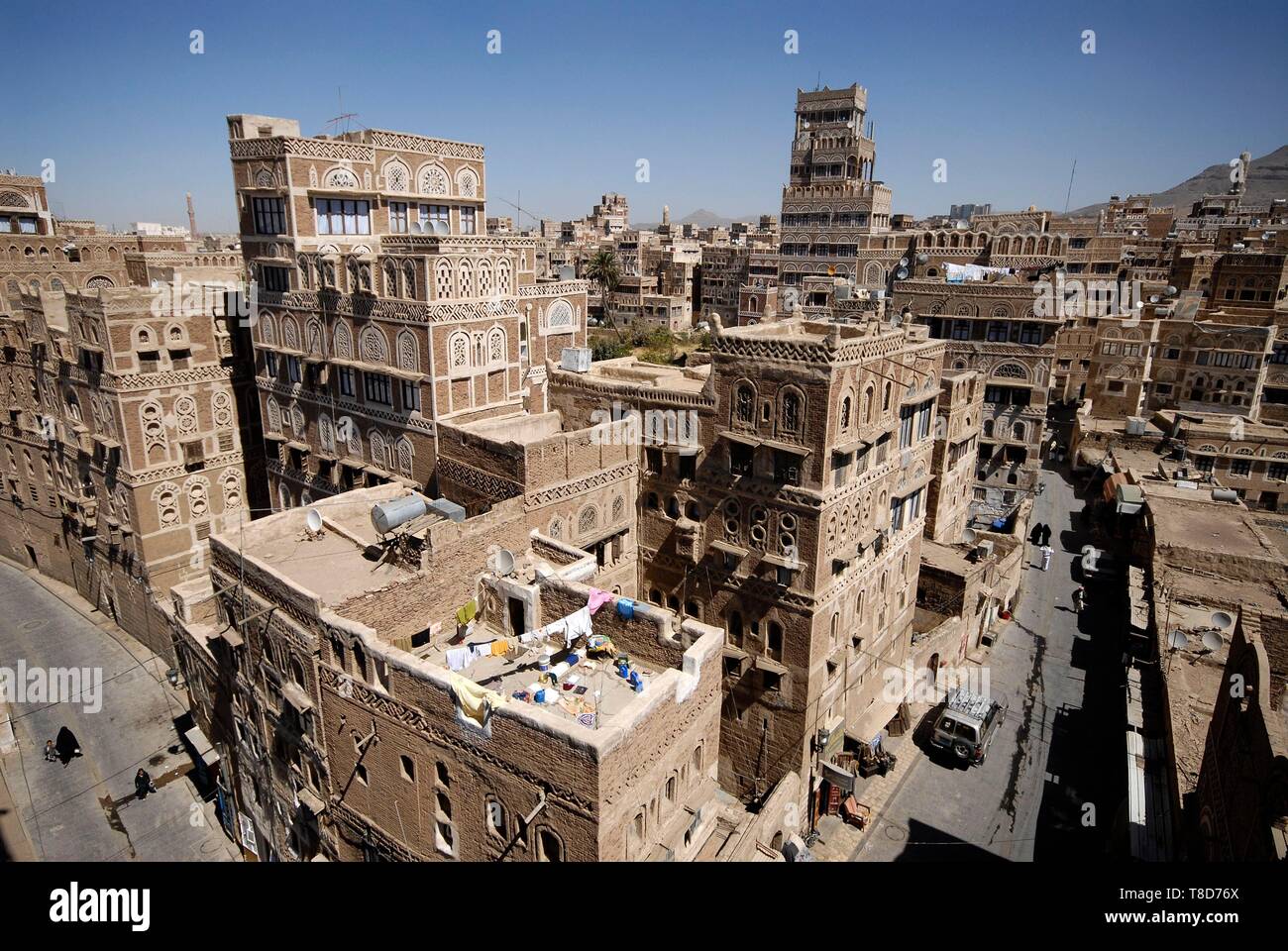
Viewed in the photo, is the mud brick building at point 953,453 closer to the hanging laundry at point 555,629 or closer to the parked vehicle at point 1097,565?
the parked vehicle at point 1097,565

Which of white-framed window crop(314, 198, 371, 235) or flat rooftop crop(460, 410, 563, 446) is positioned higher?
white-framed window crop(314, 198, 371, 235)

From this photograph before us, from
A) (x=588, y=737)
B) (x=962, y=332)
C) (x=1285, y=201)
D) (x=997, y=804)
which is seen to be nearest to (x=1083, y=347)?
(x=962, y=332)

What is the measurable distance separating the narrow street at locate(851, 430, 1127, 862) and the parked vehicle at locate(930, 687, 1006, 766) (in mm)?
644

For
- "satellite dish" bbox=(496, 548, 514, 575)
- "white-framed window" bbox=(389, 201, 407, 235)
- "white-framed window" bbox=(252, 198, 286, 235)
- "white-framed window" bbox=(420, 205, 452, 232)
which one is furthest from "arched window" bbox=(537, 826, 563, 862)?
"white-framed window" bbox=(420, 205, 452, 232)

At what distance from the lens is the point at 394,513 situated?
76.7 ft

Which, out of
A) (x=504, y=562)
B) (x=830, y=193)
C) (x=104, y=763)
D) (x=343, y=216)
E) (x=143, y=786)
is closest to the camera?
(x=504, y=562)

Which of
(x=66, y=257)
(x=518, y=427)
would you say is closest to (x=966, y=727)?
(x=518, y=427)

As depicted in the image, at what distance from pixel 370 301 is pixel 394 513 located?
12708 millimetres

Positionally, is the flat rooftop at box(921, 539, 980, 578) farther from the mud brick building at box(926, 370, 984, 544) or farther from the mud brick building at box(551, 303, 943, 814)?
the mud brick building at box(551, 303, 943, 814)

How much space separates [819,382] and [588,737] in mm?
14374

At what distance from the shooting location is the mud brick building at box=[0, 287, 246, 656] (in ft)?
121

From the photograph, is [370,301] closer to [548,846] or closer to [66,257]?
[548,846]
